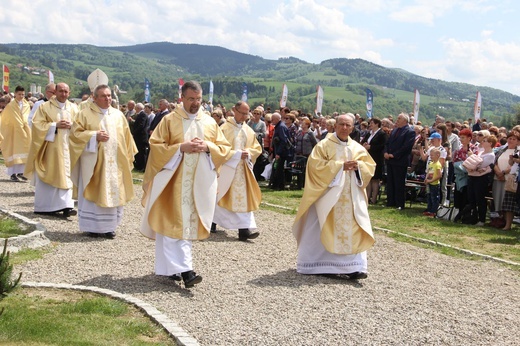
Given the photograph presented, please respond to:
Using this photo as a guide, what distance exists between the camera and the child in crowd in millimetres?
15234

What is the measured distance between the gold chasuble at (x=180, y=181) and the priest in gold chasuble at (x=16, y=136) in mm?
10916

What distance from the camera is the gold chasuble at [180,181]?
8.36 metres

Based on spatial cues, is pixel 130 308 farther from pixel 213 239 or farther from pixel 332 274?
pixel 213 239

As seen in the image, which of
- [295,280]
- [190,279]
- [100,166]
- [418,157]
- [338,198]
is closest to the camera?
[190,279]

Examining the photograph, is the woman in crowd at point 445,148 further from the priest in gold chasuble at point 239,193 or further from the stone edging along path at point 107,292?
the stone edging along path at point 107,292

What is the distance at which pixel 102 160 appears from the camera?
1145cm

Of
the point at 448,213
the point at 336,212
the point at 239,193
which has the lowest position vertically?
the point at 448,213

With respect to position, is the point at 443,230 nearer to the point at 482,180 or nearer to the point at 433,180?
the point at 482,180

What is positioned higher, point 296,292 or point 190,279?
point 190,279

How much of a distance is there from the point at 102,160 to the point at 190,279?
4.00 m

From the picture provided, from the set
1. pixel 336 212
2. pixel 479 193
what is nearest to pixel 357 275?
pixel 336 212

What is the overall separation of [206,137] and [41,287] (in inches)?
103

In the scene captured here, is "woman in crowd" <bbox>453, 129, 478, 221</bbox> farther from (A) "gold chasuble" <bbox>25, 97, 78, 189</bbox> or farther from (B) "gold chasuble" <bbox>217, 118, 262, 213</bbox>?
(A) "gold chasuble" <bbox>25, 97, 78, 189</bbox>

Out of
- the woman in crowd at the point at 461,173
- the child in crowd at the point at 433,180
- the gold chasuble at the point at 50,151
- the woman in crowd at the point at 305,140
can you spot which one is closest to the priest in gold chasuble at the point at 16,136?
the gold chasuble at the point at 50,151
